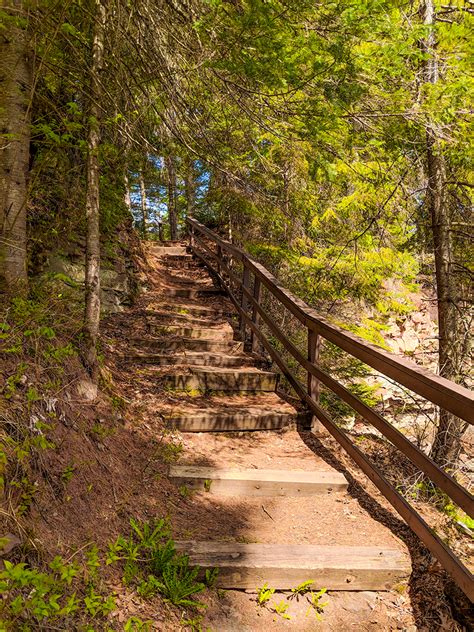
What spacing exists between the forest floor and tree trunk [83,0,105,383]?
0.46 meters

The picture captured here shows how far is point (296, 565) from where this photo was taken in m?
2.64

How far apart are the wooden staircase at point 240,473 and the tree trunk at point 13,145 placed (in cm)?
204

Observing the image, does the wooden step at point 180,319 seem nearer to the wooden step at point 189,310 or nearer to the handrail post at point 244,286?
the wooden step at point 189,310

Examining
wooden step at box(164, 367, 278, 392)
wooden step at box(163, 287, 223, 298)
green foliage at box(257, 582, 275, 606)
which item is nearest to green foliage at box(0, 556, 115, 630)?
green foliage at box(257, 582, 275, 606)

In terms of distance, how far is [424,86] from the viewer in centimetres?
428

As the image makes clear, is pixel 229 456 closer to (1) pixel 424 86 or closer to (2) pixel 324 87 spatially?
(2) pixel 324 87

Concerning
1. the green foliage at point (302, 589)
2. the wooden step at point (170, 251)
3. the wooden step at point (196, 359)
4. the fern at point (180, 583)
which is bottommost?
the green foliage at point (302, 589)

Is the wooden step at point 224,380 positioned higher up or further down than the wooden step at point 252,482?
higher up

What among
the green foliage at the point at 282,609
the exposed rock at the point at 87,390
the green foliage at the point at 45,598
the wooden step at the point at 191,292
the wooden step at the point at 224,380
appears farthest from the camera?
the wooden step at the point at 191,292

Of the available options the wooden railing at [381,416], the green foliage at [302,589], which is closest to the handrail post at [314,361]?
the wooden railing at [381,416]

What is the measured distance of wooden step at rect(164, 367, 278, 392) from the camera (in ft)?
16.0

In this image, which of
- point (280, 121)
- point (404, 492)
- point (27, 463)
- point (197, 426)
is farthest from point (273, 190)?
point (27, 463)

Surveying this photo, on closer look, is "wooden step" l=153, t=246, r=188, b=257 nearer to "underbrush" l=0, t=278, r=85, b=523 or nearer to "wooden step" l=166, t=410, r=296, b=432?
"wooden step" l=166, t=410, r=296, b=432

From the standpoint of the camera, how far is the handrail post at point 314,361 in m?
4.51
